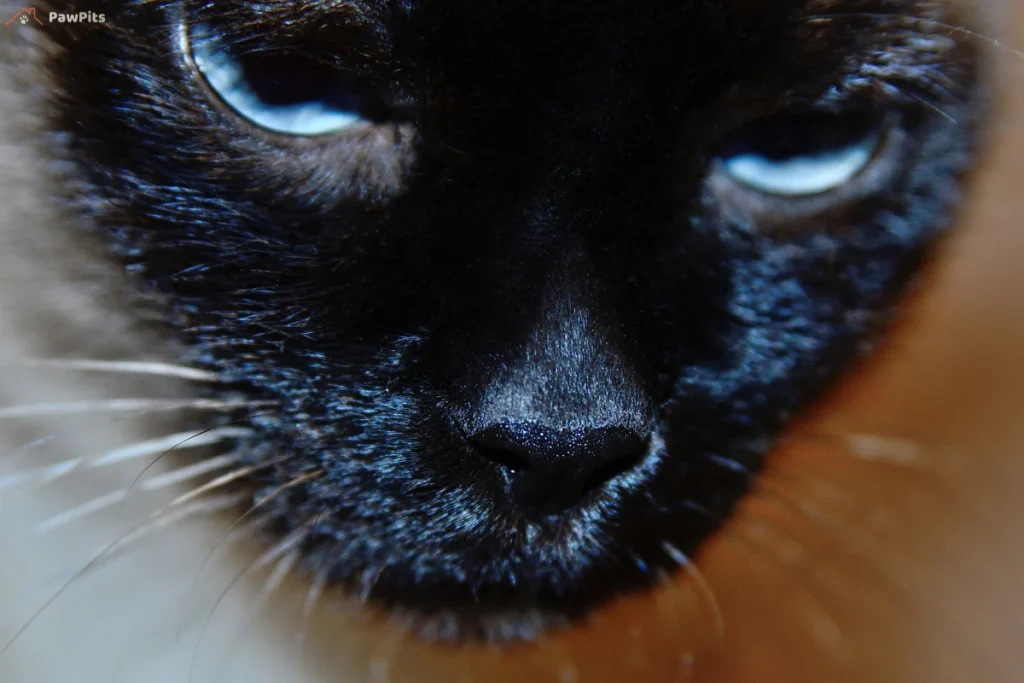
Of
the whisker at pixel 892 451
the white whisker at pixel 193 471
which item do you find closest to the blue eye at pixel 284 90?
the white whisker at pixel 193 471

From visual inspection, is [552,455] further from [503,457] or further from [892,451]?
[892,451]

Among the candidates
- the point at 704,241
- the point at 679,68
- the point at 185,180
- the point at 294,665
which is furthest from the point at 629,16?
the point at 294,665

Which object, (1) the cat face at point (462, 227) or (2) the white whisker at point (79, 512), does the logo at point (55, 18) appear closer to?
(1) the cat face at point (462, 227)

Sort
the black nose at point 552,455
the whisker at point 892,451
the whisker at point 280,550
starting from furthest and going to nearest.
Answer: the whisker at point 892,451
the whisker at point 280,550
the black nose at point 552,455

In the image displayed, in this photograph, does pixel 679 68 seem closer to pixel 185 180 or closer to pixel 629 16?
pixel 629 16

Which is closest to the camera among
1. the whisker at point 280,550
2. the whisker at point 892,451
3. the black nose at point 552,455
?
the black nose at point 552,455

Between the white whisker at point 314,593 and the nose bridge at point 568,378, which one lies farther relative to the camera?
the white whisker at point 314,593

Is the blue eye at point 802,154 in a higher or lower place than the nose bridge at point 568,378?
higher
